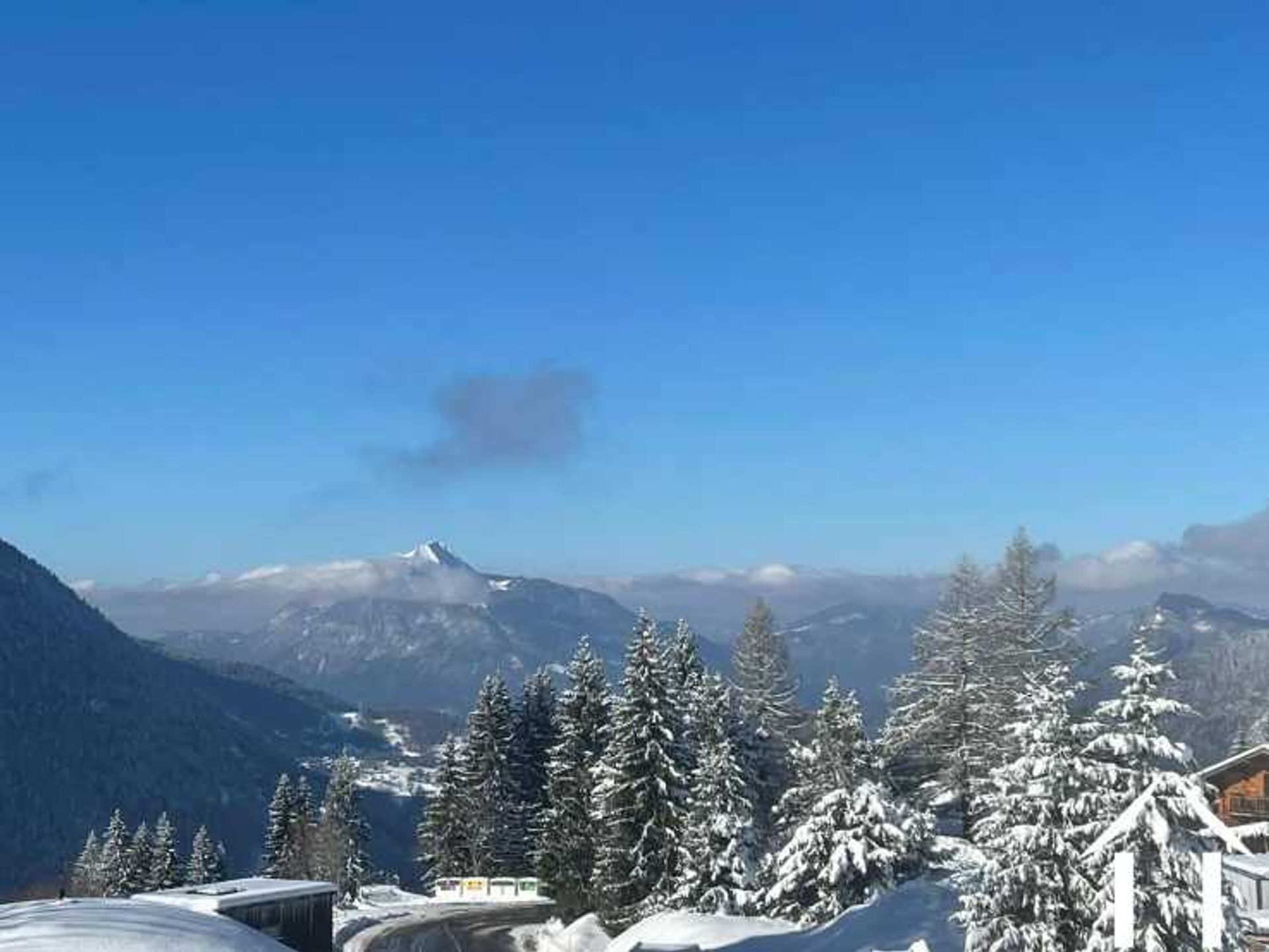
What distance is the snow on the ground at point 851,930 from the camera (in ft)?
127

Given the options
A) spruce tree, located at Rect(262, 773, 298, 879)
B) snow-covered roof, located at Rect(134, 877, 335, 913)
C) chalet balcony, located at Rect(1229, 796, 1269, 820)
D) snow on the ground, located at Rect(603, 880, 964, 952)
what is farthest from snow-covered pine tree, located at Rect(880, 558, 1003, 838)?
spruce tree, located at Rect(262, 773, 298, 879)

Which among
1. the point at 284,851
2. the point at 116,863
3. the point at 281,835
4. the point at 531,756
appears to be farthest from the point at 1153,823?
the point at 116,863

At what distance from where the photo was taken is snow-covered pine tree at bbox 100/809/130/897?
8100 centimetres

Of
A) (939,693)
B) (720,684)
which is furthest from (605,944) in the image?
(939,693)

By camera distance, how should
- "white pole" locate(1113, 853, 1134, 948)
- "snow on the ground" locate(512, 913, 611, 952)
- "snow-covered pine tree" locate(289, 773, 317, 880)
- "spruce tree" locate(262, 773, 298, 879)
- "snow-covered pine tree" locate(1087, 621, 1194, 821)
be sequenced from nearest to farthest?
"white pole" locate(1113, 853, 1134, 948) → "snow-covered pine tree" locate(1087, 621, 1194, 821) → "snow on the ground" locate(512, 913, 611, 952) → "snow-covered pine tree" locate(289, 773, 317, 880) → "spruce tree" locate(262, 773, 298, 879)

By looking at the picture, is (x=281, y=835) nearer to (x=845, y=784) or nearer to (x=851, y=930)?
(x=845, y=784)

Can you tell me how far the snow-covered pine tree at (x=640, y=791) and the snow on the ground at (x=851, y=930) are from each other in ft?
25.4

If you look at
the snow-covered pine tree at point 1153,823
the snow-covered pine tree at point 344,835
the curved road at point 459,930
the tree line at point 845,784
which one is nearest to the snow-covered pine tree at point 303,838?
the snow-covered pine tree at point 344,835

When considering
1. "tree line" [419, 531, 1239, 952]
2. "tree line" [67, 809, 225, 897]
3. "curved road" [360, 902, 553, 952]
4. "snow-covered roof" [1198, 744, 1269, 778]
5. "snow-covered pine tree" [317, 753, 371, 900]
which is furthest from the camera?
"tree line" [67, 809, 225, 897]

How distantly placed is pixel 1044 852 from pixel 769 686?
36.3 meters

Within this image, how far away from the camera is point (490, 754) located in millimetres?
76875

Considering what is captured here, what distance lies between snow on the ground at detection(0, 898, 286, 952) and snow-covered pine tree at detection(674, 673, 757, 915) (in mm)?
31035

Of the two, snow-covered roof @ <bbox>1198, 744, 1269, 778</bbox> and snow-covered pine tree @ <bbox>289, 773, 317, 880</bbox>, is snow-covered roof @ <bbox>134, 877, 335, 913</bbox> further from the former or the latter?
snow-covered roof @ <bbox>1198, 744, 1269, 778</bbox>

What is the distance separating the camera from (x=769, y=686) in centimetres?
6688
